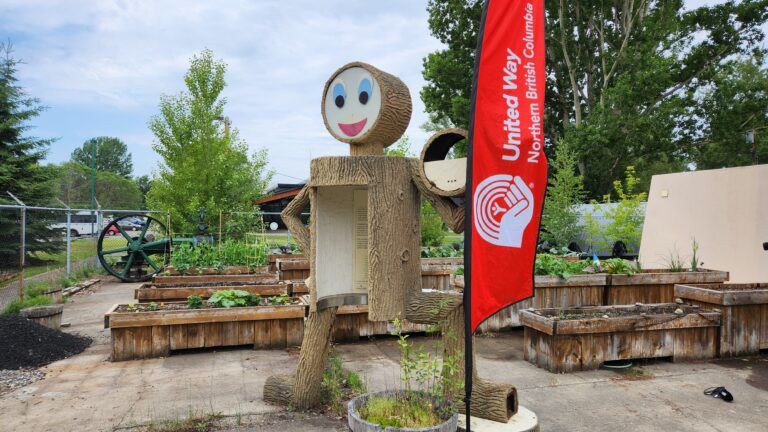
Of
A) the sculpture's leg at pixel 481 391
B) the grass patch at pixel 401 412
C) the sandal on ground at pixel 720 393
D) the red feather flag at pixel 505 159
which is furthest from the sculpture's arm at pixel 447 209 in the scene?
the sandal on ground at pixel 720 393

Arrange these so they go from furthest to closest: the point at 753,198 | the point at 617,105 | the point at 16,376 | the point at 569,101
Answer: the point at 569,101 → the point at 617,105 → the point at 753,198 → the point at 16,376

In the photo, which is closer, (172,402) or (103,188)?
(172,402)

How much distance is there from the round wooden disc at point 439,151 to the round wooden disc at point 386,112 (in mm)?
351

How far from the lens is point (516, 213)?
2916 millimetres

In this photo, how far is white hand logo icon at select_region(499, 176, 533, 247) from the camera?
2887 mm

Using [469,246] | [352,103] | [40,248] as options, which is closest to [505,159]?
[469,246]

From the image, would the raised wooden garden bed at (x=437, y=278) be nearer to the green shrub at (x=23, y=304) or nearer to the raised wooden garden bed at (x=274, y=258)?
the raised wooden garden bed at (x=274, y=258)

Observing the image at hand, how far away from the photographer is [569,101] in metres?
23.4

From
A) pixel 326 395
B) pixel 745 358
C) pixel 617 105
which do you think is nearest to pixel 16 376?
pixel 326 395

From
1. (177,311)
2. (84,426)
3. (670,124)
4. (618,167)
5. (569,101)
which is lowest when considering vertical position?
(84,426)

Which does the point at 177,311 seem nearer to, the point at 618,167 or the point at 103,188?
the point at 618,167

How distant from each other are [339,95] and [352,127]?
28 cm

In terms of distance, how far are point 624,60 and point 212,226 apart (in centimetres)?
1685

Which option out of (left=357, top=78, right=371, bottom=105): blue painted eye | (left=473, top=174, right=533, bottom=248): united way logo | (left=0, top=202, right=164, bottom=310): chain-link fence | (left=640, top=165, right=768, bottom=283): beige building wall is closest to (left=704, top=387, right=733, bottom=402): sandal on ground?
(left=473, top=174, right=533, bottom=248): united way logo
